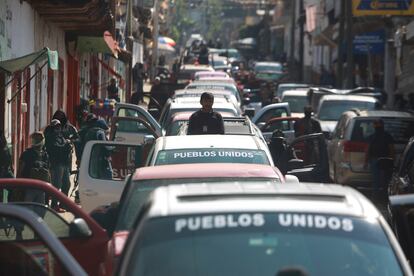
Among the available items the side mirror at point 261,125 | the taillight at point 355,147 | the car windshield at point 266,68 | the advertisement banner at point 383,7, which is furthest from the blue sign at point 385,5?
the car windshield at point 266,68

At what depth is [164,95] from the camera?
34062 millimetres

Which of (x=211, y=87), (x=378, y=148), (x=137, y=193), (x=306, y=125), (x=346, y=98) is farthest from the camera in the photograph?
(x=211, y=87)

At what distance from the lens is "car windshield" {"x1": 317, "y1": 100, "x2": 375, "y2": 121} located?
90.4 ft

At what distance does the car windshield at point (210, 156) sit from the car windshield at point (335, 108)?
16.4 meters

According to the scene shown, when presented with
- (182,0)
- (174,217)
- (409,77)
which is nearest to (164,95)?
(409,77)

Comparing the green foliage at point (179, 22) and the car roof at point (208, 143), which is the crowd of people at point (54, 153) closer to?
the car roof at point (208, 143)

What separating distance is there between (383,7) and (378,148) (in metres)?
18.5

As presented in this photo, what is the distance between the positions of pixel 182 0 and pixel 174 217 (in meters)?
147

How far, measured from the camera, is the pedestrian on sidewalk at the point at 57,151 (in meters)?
17.7

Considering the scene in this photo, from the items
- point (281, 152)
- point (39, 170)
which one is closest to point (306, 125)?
point (281, 152)

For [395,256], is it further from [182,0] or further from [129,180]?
[182,0]

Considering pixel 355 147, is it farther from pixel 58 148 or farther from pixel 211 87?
pixel 211 87

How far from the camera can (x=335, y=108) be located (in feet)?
91.0

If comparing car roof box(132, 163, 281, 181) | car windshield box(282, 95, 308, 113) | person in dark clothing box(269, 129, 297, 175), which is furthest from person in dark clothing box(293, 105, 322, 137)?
car windshield box(282, 95, 308, 113)
